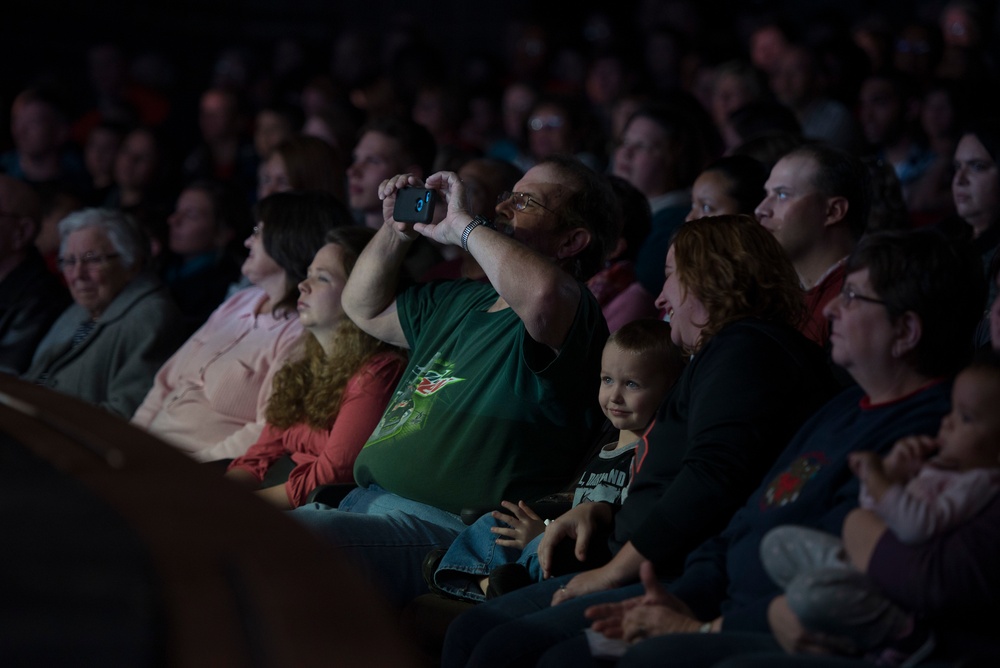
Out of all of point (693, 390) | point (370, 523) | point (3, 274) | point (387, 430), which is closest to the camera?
point (693, 390)

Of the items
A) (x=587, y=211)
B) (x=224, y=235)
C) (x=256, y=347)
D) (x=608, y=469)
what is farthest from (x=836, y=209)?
(x=224, y=235)

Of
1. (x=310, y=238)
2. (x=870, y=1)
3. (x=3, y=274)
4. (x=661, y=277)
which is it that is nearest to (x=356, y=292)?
(x=310, y=238)

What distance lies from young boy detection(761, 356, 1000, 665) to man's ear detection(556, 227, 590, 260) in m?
1.40

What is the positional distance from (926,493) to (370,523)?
1.54 m

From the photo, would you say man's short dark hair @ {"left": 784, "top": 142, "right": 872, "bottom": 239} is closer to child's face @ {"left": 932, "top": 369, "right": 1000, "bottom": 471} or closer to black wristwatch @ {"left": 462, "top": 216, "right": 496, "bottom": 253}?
black wristwatch @ {"left": 462, "top": 216, "right": 496, "bottom": 253}

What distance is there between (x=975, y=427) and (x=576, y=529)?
1012 mm

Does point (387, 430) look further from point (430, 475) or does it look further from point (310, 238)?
point (310, 238)

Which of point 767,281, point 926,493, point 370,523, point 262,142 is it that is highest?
point 262,142

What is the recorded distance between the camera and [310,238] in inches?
166

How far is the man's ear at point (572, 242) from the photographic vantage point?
3.37 meters

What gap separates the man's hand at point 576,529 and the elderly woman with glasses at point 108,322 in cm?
242

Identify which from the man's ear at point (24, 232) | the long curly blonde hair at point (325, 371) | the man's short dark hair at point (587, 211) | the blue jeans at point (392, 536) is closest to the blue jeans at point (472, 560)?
the blue jeans at point (392, 536)

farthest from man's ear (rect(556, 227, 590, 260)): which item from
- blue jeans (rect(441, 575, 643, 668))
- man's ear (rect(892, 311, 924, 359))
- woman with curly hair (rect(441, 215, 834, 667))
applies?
man's ear (rect(892, 311, 924, 359))

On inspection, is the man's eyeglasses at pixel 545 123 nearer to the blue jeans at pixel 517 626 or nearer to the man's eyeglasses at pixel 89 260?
the man's eyeglasses at pixel 89 260
